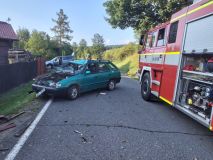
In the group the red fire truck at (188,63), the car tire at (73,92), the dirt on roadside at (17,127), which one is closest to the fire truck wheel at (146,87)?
the red fire truck at (188,63)

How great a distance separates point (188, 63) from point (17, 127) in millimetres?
4623

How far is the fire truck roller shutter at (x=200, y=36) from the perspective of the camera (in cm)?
527

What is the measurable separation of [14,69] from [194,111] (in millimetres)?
10577

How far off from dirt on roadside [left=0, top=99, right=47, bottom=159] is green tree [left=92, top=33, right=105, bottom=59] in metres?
47.3

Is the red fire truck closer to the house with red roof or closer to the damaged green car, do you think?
the damaged green car

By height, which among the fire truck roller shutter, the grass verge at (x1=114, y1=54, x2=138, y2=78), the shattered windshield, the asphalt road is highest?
the fire truck roller shutter

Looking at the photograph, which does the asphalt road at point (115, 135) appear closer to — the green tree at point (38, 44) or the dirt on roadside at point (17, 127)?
the dirt on roadside at point (17, 127)

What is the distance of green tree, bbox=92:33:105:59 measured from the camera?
5923 centimetres

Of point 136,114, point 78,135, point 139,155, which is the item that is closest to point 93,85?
point 136,114

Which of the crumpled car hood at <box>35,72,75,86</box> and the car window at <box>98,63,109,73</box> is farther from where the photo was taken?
the car window at <box>98,63,109,73</box>

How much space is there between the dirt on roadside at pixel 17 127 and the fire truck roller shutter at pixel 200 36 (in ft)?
14.7

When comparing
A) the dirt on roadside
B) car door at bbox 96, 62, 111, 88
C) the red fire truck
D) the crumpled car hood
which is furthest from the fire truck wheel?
the dirt on roadside

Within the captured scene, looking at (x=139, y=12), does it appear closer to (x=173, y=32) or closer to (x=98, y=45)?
(x=173, y=32)

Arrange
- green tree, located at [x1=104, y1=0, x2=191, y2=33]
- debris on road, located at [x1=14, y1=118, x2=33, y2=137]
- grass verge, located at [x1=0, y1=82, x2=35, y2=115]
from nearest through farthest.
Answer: debris on road, located at [x1=14, y1=118, x2=33, y2=137], grass verge, located at [x1=0, y1=82, x2=35, y2=115], green tree, located at [x1=104, y1=0, x2=191, y2=33]
